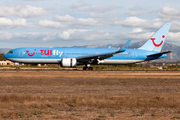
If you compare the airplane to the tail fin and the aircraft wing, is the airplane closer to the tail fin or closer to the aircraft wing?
the aircraft wing

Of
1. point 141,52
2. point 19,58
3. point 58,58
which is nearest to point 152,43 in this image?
point 141,52

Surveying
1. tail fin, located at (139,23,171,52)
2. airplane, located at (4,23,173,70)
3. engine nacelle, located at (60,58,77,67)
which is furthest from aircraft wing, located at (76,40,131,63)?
tail fin, located at (139,23,171,52)

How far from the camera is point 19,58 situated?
45500 mm

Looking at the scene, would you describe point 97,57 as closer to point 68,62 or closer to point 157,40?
point 68,62

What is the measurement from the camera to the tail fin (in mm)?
53156

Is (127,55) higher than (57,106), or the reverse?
(127,55)

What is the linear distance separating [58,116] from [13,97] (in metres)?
6.31

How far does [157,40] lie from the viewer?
5338cm

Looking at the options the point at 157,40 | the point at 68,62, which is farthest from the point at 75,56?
the point at 157,40

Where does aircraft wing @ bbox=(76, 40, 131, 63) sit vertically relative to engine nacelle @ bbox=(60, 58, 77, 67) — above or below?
above

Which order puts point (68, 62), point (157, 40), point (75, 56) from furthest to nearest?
1. point (157, 40)
2. point (75, 56)
3. point (68, 62)

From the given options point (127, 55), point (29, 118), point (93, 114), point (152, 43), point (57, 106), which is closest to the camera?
point (29, 118)

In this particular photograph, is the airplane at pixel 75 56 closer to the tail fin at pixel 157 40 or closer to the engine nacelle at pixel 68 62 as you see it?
the engine nacelle at pixel 68 62

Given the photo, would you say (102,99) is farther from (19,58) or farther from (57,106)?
(19,58)
